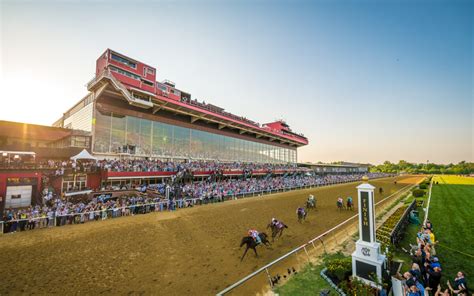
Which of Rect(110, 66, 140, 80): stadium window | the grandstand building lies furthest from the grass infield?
Rect(110, 66, 140, 80): stadium window

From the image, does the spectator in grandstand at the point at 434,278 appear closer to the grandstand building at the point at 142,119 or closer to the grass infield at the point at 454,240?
the grass infield at the point at 454,240

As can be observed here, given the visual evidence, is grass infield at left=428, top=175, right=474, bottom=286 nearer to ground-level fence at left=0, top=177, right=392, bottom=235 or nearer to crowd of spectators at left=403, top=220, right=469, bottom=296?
crowd of spectators at left=403, top=220, right=469, bottom=296

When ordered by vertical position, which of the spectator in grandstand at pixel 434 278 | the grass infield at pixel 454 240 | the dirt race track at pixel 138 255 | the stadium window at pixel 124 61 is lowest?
the dirt race track at pixel 138 255

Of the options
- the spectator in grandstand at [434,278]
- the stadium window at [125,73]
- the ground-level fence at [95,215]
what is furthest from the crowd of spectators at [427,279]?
the stadium window at [125,73]

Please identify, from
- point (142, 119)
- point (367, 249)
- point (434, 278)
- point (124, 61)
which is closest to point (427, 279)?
point (434, 278)

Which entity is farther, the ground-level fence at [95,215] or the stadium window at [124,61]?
the stadium window at [124,61]

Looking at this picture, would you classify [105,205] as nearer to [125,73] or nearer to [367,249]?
[367,249]

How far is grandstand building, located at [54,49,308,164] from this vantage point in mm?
20125

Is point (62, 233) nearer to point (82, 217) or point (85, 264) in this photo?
point (82, 217)

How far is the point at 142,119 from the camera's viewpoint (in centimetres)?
2331

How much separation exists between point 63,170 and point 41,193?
196 centimetres

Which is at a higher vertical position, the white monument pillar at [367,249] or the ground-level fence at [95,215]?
the white monument pillar at [367,249]

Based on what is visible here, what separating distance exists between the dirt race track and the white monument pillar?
8.72 ft

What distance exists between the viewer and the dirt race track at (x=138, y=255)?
5309 millimetres
